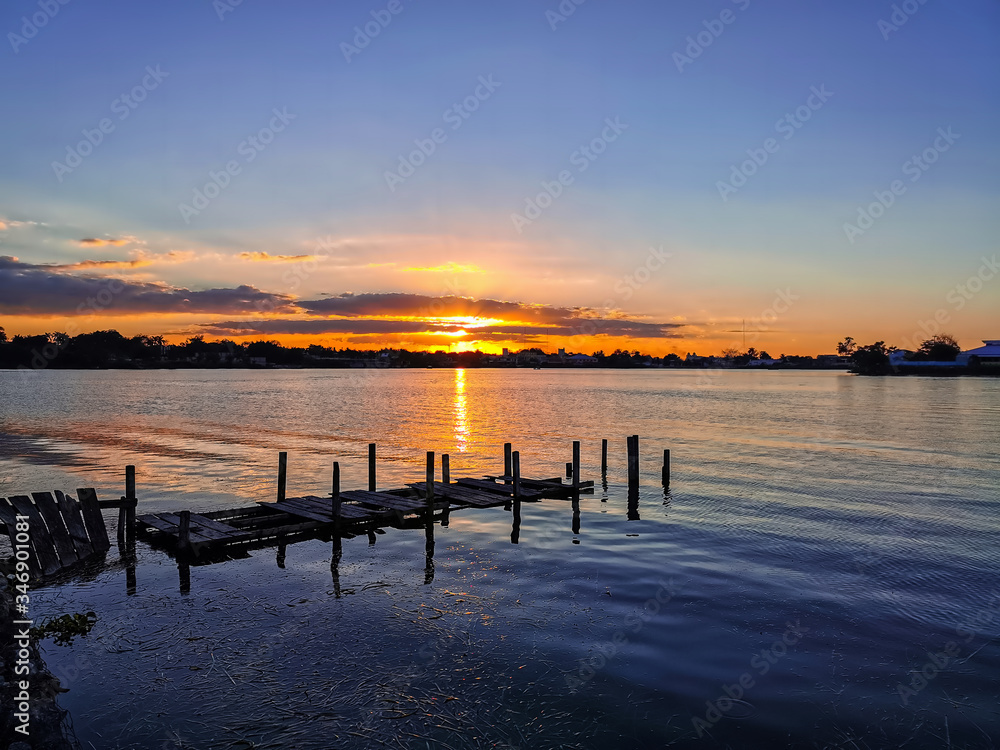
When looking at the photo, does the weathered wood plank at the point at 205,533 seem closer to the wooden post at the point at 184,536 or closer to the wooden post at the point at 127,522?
the wooden post at the point at 184,536

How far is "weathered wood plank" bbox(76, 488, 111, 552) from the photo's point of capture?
58.7 feet

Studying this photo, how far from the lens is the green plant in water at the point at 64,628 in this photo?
41.5ft

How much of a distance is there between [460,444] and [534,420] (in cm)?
2508

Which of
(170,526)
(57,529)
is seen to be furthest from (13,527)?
(170,526)

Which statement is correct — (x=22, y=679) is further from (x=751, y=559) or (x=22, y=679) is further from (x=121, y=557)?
(x=751, y=559)

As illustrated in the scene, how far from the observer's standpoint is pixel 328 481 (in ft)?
109

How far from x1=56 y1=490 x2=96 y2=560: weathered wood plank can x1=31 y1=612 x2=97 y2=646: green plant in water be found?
15.3ft

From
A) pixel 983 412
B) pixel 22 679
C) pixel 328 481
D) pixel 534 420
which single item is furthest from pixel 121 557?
pixel 983 412

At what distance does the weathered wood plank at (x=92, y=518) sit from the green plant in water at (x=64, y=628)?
499 cm

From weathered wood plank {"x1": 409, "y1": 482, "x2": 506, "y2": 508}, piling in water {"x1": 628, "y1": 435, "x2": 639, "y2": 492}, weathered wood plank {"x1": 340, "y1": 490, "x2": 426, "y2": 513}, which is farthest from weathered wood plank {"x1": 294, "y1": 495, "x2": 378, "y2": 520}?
piling in water {"x1": 628, "y1": 435, "x2": 639, "y2": 492}

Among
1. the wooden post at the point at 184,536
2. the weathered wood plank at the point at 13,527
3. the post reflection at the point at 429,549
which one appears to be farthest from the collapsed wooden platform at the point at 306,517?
A: the weathered wood plank at the point at 13,527

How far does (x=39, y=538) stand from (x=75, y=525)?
1005 mm

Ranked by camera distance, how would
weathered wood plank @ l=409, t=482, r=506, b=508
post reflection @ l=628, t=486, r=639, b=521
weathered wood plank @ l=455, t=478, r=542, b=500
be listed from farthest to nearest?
weathered wood plank @ l=455, t=478, r=542, b=500 < post reflection @ l=628, t=486, r=639, b=521 < weathered wood plank @ l=409, t=482, r=506, b=508

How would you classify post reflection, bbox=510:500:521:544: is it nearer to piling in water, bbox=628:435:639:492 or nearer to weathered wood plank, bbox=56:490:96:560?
piling in water, bbox=628:435:639:492
